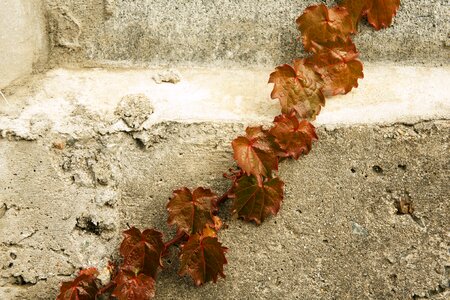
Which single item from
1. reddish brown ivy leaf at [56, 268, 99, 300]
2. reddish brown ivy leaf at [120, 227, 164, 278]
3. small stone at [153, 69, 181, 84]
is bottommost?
reddish brown ivy leaf at [56, 268, 99, 300]

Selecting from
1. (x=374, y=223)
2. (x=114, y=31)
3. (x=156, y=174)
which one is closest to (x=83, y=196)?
(x=156, y=174)

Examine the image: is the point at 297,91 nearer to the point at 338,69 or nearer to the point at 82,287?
the point at 338,69

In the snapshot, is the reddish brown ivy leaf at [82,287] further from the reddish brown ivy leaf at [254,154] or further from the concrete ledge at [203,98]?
the reddish brown ivy leaf at [254,154]

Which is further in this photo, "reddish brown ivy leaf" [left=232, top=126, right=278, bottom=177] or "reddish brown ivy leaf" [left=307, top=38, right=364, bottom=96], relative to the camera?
"reddish brown ivy leaf" [left=307, top=38, right=364, bottom=96]

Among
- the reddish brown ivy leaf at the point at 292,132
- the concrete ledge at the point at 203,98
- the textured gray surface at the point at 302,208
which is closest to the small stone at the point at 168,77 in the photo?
the concrete ledge at the point at 203,98

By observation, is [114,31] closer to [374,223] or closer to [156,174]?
[156,174]

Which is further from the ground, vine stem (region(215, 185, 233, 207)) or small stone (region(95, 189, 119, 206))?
vine stem (region(215, 185, 233, 207))

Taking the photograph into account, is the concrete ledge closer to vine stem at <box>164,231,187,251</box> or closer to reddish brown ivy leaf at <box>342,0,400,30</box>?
reddish brown ivy leaf at <box>342,0,400,30</box>

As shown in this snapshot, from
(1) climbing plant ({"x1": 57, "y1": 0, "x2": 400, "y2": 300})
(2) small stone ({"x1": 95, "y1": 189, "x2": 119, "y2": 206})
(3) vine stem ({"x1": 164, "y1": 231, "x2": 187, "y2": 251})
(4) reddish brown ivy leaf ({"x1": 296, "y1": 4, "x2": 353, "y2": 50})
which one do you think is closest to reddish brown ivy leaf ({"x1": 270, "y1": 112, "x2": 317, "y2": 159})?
(1) climbing plant ({"x1": 57, "y1": 0, "x2": 400, "y2": 300})
